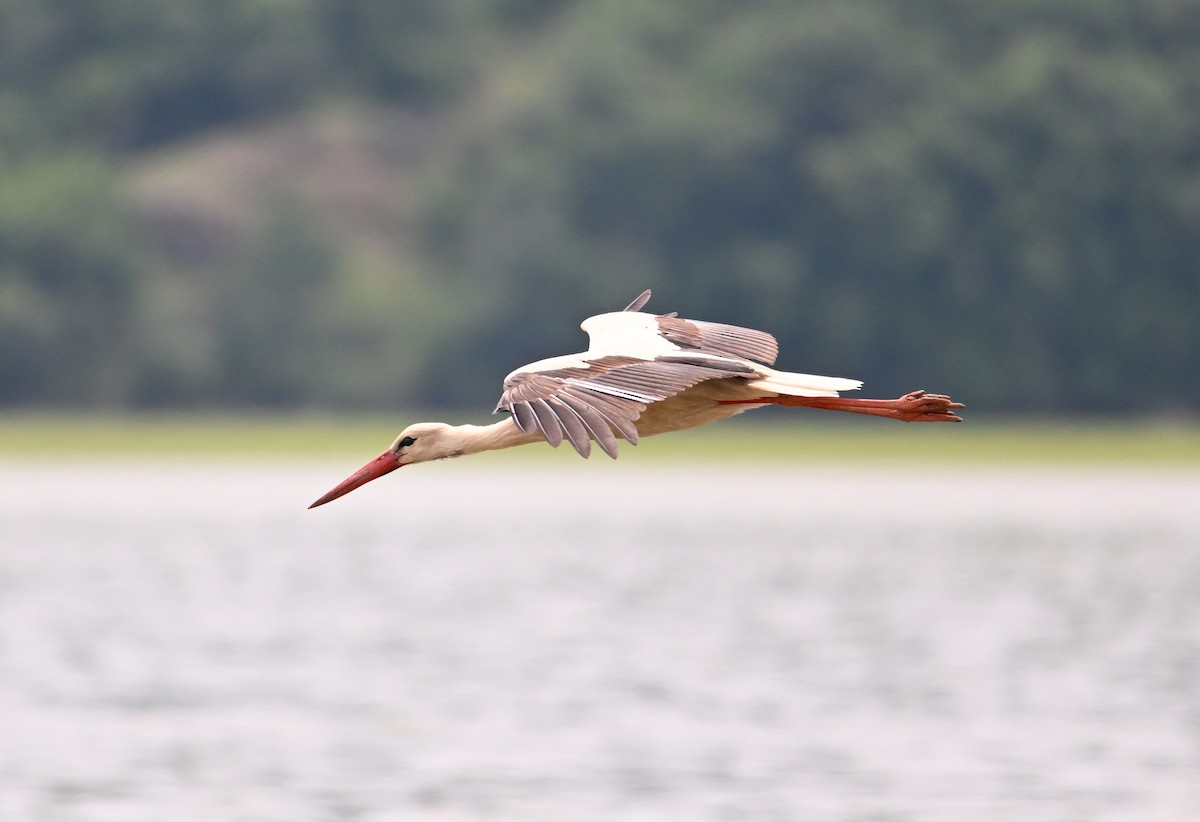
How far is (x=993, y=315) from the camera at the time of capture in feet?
210

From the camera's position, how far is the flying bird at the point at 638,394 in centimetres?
1057

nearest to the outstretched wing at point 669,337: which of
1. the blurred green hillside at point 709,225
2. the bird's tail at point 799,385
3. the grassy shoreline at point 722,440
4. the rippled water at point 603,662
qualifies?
the bird's tail at point 799,385

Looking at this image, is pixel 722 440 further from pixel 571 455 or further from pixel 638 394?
pixel 638 394

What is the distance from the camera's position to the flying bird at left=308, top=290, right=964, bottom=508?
10.6 meters

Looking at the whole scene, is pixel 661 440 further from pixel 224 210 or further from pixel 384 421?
pixel 224 210

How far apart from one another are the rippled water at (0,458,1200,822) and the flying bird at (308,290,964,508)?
2.73m

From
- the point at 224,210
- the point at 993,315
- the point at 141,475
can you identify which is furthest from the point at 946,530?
the point at 224,210

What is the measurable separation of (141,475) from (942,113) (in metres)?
26.8

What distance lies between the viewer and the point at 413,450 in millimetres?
12688

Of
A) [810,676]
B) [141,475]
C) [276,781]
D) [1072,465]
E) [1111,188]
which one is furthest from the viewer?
[1111,188]

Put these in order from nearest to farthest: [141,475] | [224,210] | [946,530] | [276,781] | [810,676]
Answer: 1. [276,781]
2. [810,676]
3. [946,530]
4. [141,475]
5. [224,210]

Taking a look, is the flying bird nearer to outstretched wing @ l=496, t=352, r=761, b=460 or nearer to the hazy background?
outstretched wing @ l=496, t=352, r=761, b=460

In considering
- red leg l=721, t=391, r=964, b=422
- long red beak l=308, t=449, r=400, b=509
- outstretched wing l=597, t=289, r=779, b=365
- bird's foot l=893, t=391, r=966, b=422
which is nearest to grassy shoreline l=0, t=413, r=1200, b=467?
outstretched wing l=597, t=289, r=779, b=365

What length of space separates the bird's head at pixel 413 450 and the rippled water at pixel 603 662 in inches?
101
